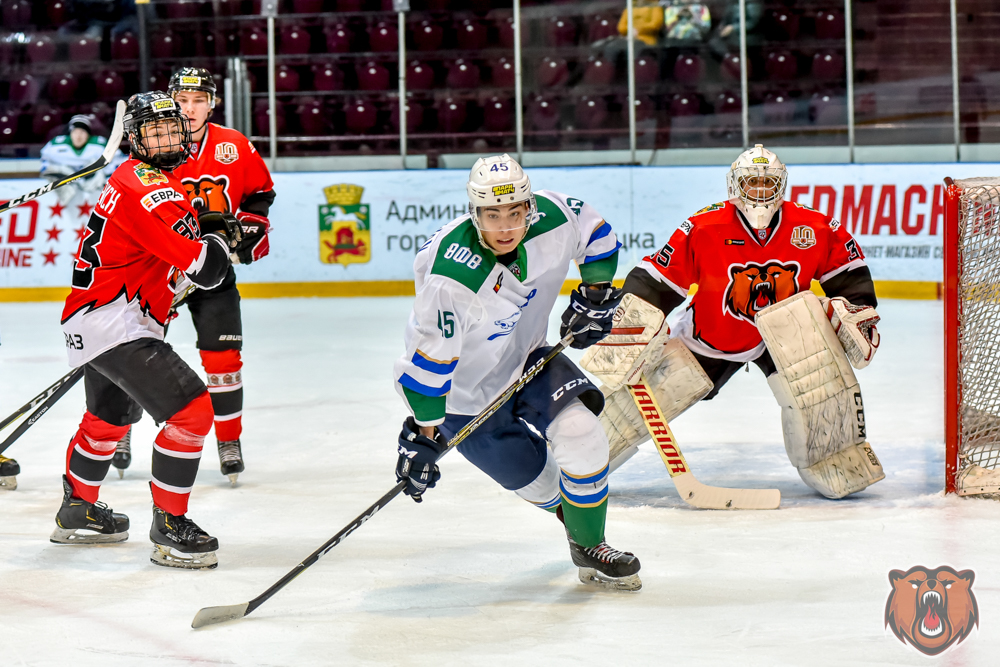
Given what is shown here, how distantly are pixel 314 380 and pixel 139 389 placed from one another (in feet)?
8.35

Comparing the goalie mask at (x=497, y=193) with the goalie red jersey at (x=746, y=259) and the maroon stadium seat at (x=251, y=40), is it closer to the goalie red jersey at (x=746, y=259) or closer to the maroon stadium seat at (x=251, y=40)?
the goalie red jersey at (x=746, y=259)

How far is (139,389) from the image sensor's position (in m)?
2.73

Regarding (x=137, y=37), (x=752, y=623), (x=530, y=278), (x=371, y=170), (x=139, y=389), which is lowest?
(x=752, y=623)

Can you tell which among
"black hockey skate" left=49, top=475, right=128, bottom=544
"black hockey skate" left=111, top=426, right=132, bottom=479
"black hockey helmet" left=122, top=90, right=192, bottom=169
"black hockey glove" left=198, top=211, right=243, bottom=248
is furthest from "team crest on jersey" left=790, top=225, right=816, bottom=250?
"black hockey skate" left=111, top=426, right=132, bottom=479

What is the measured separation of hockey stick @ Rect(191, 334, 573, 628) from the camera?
236 cm

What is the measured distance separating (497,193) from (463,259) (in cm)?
15

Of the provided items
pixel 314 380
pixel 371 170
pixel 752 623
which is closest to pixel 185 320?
pixel 371 170

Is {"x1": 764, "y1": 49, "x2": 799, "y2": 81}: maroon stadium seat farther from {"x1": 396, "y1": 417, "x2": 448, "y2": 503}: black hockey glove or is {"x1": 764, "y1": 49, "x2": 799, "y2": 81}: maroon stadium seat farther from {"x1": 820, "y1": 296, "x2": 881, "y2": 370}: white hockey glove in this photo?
{"x1": 396, "y1": 417, "x2": 448, "y2": 503}: black hockey glove

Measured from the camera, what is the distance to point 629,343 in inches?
128

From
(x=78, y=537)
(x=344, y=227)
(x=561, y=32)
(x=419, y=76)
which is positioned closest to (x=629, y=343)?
(x=78, y=537)

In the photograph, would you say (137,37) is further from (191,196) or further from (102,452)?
(102,452)

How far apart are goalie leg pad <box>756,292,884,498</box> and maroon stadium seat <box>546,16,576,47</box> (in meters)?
5.71

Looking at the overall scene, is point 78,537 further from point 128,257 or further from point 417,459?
point 417,459

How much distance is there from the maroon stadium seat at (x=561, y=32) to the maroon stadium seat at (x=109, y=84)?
11.9 ft
